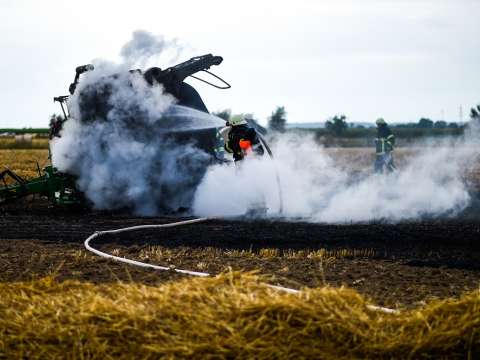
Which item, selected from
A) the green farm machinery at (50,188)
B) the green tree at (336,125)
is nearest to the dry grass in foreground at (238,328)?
the green farm machinery at (50,188)

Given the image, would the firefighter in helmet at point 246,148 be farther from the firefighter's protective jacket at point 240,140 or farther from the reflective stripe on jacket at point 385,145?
the reflective stripe on jacket at point 385,145

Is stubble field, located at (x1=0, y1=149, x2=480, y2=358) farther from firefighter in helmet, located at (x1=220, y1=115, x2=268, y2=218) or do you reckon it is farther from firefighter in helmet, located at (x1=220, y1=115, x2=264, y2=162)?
firefighter in helmet, located at (x1=220, y1=115, x2=264, y2=162)

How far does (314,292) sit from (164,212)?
11.8 m

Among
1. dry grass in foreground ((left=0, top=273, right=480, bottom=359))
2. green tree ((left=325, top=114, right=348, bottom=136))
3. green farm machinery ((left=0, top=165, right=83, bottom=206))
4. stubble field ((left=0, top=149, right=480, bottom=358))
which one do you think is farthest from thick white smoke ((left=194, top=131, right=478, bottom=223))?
green tree ((left=325, top=114, right=348, bottom=136))

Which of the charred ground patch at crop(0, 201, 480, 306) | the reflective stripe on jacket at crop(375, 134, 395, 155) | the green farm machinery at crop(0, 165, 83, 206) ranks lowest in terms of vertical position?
the charred ground patch at crop(0, 201, 480, 306)

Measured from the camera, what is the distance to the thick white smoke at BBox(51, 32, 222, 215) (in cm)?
1791

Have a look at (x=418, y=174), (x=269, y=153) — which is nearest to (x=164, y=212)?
(x=269, y=153)

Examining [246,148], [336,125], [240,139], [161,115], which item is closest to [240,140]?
[240,139]

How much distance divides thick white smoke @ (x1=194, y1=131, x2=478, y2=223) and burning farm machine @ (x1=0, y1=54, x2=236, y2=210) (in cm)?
111

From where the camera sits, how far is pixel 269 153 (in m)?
17.9

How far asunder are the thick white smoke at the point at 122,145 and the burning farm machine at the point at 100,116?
1.9 inches

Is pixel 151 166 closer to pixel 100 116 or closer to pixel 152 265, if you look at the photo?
pixel 100 116

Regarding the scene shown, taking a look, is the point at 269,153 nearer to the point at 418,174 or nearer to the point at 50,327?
the point at 418,174

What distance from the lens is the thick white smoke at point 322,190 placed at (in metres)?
17.8
